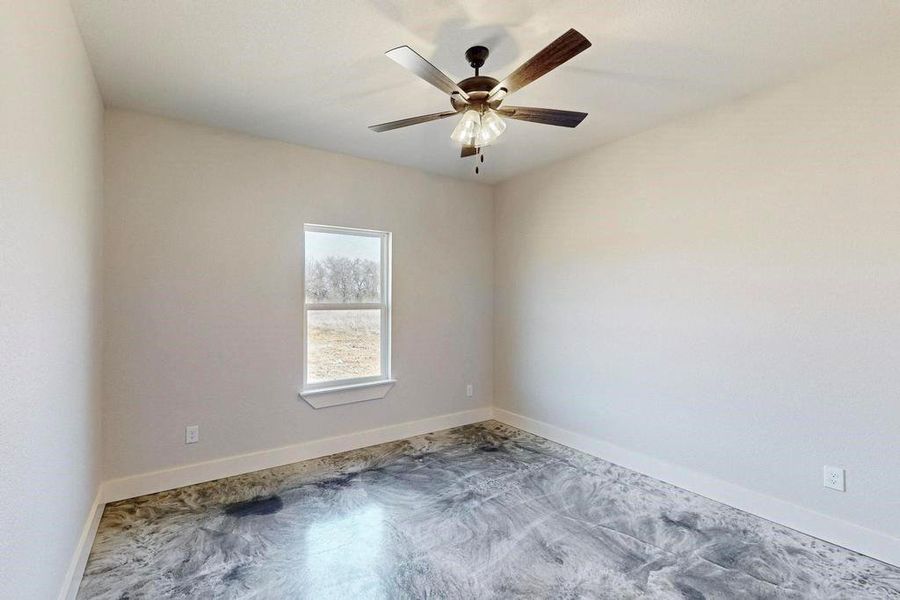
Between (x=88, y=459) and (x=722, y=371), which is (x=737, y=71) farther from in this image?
(x=88, y=459)

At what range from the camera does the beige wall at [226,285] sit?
9.22ft

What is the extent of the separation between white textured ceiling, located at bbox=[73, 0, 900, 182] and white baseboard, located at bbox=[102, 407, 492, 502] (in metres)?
2.51

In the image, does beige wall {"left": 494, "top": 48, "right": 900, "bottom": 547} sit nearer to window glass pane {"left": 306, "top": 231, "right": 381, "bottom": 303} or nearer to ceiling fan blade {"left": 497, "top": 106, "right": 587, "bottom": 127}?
ceiling fan blade {"left": 497, "top": 106, "right": 587, "bottom": 127}

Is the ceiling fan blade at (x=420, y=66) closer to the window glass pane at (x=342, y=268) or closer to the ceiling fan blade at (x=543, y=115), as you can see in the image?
the ceiling fan blade at (x=543, y=115)

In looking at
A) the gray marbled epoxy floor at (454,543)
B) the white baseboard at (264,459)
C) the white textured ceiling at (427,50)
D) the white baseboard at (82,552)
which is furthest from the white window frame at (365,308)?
the white baseboard at (82,552)

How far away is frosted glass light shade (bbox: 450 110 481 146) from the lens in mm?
2135

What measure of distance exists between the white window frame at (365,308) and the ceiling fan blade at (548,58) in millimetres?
2134

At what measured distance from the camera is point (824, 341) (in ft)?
7.72

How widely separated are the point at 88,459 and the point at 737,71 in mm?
4280

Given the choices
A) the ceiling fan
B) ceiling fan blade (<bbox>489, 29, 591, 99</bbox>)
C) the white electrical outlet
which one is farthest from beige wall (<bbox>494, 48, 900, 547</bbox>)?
ceiling fan blade (<bbox>489, 29, 591, 99</bbox>)

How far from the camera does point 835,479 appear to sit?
231 centimetres

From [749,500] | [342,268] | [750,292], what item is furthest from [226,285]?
[749,500]

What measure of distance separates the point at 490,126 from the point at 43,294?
6.64 ft

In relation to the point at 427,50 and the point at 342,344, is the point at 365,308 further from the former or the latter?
the point at 427,50
